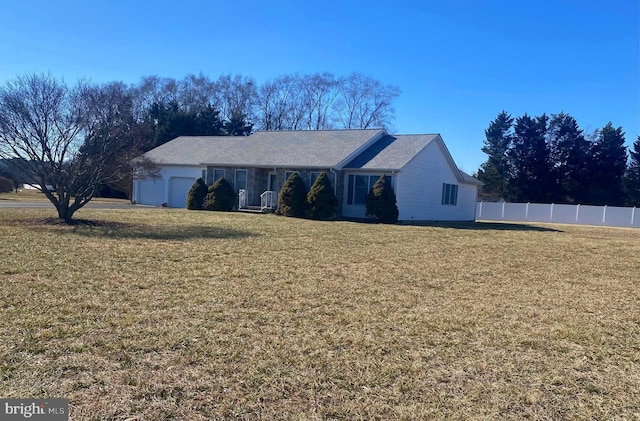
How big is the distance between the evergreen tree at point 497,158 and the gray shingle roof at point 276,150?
24.7 meters

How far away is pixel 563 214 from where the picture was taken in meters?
35.6

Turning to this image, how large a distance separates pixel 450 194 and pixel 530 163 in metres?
22.2

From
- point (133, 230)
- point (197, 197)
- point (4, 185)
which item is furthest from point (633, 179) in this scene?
point (4, 185)

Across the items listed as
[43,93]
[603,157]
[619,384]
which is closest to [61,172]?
[43,93]

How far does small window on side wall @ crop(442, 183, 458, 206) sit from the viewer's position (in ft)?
82.8

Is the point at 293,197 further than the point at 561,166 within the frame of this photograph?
No

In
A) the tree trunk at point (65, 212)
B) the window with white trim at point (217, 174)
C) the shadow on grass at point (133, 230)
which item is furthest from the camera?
the window with white trim at point (217, 174)

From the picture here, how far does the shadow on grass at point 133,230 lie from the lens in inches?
468

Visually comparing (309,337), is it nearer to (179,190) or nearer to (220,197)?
(220,197)

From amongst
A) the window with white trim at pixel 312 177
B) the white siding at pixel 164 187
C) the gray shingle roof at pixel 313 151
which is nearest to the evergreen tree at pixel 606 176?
the gray shingle roof at pixel 313 151

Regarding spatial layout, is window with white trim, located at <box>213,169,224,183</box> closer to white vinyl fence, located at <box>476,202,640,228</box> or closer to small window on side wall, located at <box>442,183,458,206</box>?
small window on side wall, located at <box>442,183,458,206</box>

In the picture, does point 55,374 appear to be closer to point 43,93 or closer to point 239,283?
point 239,283

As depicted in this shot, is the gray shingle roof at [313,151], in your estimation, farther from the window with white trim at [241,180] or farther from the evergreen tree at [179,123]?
the evergreen tree at [179,123]

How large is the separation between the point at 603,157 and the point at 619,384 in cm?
4498
